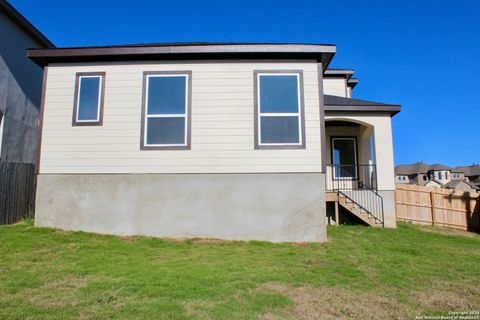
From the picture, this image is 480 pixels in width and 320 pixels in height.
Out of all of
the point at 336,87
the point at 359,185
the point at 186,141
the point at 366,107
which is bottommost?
the point at 359,185

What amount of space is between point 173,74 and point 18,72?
19.1ft

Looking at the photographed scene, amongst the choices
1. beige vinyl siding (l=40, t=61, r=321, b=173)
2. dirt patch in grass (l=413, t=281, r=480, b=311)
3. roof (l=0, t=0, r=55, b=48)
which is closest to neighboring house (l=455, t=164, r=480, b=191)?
beige vinyl siding (l=40, t=61, r=321, b=173)

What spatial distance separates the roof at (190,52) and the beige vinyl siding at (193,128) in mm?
168

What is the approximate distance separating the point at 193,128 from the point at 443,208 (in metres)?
10.2

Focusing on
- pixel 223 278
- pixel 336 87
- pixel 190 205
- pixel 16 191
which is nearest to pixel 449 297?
pixel 223 278

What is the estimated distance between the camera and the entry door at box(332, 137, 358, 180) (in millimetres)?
11993

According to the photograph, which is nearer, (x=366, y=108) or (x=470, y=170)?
(x=366, y=108)

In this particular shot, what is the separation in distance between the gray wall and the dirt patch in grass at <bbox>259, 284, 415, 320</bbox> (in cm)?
876

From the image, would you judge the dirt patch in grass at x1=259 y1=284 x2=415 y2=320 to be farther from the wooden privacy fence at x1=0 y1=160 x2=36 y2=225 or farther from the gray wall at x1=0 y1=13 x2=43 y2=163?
the gray wall at x1=0 y1=13 x2=43 y2=163

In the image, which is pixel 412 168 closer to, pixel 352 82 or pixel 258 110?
pixel 352 82

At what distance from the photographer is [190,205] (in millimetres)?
7227

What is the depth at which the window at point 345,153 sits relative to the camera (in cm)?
1205

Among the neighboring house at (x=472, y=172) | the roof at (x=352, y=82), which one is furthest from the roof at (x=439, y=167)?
the roof at (x=352, y=82)

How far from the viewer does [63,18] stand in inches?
587
